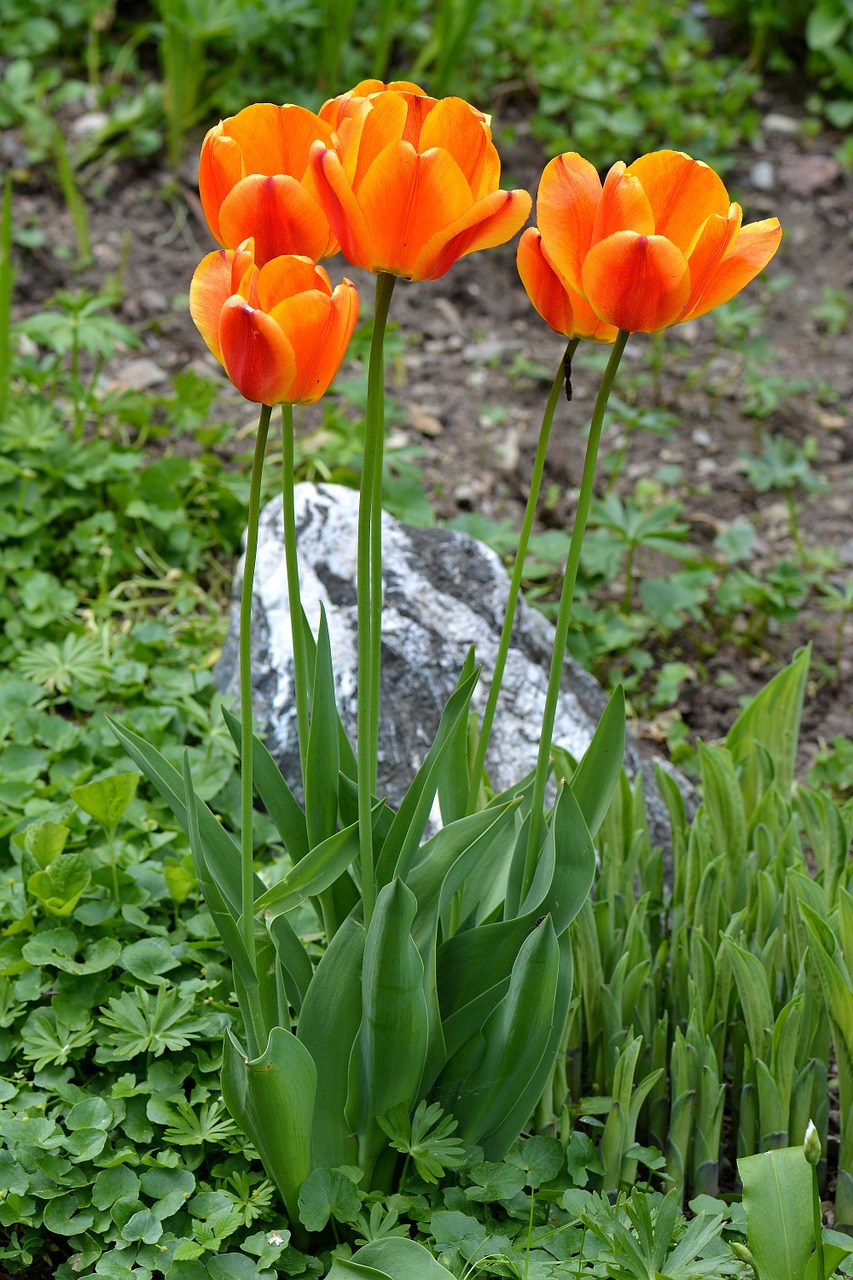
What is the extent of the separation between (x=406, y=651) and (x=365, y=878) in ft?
3.12

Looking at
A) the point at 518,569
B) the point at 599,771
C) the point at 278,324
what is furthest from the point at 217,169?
the point at 599,771

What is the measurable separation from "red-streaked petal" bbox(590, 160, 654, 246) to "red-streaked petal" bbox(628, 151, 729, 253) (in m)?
0.03

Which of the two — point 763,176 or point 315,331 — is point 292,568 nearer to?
point 315,331

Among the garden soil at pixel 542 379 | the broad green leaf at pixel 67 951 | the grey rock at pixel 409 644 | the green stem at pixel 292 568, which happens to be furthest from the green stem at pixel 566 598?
the garden soil at pixel 542 379

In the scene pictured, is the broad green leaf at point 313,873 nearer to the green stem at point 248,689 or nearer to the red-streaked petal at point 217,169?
the green stem at point 248,689

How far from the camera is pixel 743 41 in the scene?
4805mm

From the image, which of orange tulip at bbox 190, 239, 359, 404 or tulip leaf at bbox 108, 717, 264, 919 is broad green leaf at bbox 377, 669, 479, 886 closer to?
tulip leaf at bbox 108, 717, 264, 919

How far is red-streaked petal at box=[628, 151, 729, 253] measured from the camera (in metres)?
1.09

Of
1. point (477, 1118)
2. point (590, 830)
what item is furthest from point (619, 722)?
point (477, 1118)

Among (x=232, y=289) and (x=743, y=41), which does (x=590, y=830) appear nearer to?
(x=232, y=289)

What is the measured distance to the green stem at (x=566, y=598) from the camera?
1.12m

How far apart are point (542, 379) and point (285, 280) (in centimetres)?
260

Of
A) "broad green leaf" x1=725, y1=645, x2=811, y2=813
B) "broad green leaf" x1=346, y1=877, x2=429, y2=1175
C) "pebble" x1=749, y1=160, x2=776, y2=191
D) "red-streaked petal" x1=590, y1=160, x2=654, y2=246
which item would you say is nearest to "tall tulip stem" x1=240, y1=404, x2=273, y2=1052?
"broad green leaf" x1=346, y1=877, x2=429, y2=1175

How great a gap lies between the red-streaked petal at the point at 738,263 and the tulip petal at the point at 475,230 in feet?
0.59
